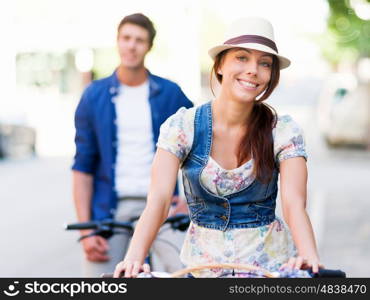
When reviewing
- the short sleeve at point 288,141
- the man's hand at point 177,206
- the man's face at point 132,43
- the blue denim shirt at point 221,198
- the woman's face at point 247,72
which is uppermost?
the man's face at point 132,43

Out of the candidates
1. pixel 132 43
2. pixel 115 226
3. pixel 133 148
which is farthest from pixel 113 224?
pixel 132 43

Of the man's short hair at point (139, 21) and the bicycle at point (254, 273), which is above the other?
the man's short hair at point (139, 21)

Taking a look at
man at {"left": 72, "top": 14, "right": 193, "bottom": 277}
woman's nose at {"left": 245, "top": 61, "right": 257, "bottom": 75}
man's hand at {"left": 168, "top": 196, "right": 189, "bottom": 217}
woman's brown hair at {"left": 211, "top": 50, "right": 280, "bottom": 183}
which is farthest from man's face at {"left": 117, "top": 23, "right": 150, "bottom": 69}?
woman's nose at {"left": 245, "top": 61, "right": 257, "bottom": 75}

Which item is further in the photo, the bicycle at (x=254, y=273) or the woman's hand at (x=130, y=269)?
the woman's hand at (x=130, y=269)

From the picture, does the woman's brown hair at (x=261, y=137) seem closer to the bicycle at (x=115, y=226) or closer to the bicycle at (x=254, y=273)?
the bicycle at (x=254, y=273)

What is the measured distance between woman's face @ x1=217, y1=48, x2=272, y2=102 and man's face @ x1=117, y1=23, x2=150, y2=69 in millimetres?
1353

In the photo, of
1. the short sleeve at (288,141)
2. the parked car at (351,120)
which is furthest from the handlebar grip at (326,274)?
the parked car at (351,120)

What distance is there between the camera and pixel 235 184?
313 centimetres

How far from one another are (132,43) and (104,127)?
1.53 feet

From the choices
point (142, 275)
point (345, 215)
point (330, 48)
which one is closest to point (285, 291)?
point (142, 275)

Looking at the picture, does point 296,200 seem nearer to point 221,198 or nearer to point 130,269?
point 221,198

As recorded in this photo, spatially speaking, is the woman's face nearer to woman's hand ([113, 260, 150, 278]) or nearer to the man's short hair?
woman's hand ([113, 260, 150, 278])

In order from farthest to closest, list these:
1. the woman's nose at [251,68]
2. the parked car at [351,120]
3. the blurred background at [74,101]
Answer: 1. the parked car at [351,120]
2. the blurred background at [74,101]
3. the woman's nose at [251,68]

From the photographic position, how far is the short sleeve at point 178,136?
311 centimetres
